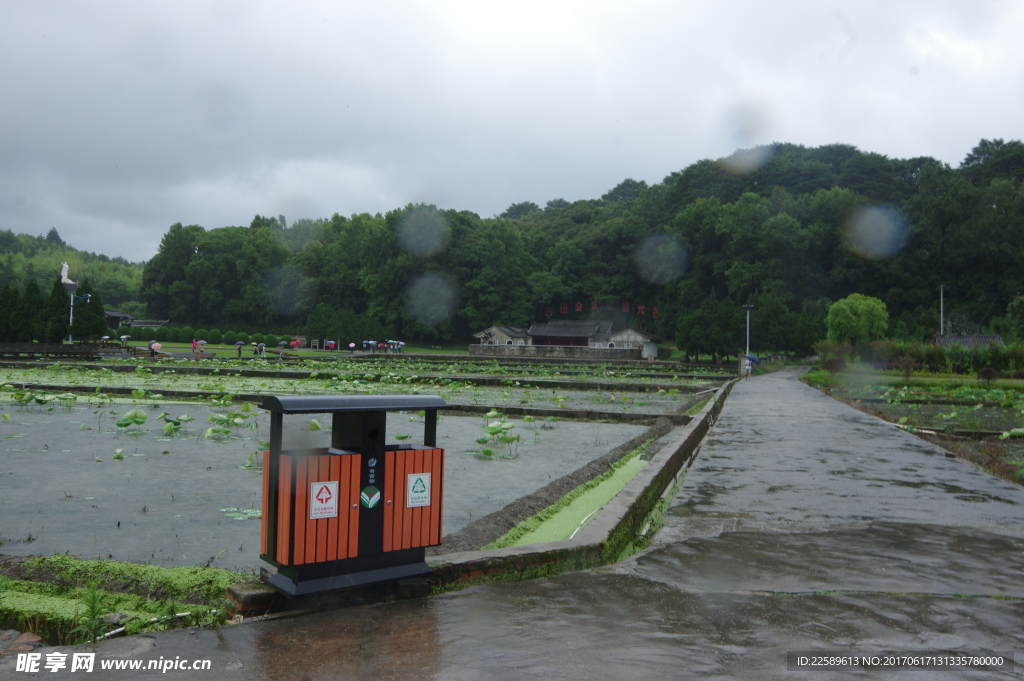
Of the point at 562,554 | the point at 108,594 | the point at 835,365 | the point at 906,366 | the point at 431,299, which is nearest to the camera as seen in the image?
the point at 108,594

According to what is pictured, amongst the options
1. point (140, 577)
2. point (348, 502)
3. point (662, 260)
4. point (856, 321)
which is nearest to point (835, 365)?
point (856, 321)

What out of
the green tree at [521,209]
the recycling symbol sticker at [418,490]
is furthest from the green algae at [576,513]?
the green tree at [521,209]

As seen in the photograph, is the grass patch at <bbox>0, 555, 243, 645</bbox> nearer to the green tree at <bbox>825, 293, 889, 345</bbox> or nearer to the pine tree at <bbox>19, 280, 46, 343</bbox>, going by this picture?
the pine tree at <bbox>19, 280, 46, 343</bbox>

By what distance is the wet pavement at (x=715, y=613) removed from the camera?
331 cm

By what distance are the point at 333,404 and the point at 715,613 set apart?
2.42 m

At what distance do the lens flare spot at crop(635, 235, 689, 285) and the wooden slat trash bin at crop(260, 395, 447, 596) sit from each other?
88.8m

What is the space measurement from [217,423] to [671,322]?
78.8 metres

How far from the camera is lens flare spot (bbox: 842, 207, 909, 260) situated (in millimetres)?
81875

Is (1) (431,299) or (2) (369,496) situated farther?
(1) (431,299)

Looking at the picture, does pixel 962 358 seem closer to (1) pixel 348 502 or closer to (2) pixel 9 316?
(1) pixel 348 502

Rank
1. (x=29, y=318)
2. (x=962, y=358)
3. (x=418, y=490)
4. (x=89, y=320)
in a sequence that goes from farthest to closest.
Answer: (x=89, y=320) → (x=29, y=318) → (x=962, y=358) → (x=418, y=490)

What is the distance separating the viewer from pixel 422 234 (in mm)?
87375

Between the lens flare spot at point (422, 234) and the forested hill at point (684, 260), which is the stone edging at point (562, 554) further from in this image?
the lens flare spot at point (422, 234)

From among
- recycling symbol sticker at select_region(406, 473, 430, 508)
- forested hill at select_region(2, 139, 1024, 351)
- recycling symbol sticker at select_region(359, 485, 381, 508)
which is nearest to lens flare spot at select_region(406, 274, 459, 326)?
forested hill at select_region(2, 139, 1024, 351)
